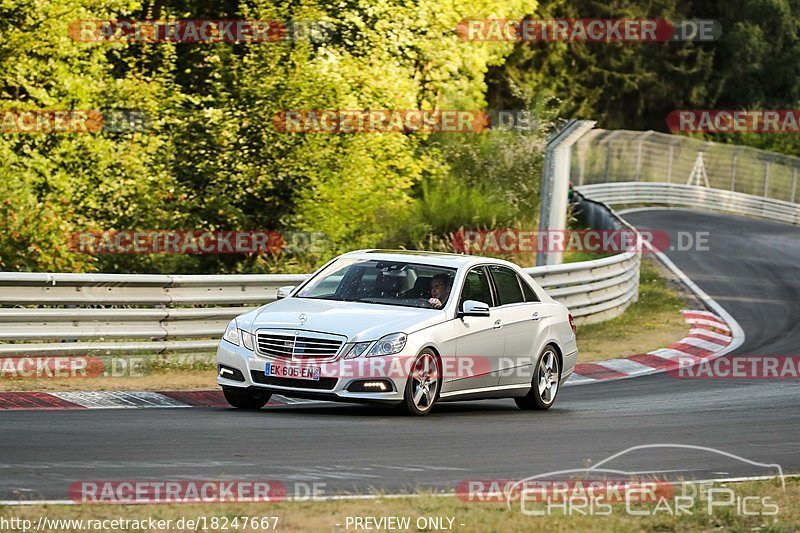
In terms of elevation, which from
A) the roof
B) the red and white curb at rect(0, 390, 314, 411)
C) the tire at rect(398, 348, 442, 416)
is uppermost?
the roof

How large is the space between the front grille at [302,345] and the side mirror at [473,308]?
1.42 m

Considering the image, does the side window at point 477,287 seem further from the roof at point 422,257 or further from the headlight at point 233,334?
the headlight at point 233,334

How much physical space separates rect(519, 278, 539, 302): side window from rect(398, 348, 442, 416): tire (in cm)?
194

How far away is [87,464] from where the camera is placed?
849cm

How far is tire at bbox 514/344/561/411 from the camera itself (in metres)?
13.2

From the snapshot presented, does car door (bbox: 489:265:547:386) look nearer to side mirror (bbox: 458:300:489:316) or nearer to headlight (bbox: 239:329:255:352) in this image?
side mirror (bbox: 458:300:489:316)

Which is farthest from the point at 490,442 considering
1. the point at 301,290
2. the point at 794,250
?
the point at 794,250

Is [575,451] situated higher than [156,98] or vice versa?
[156,98]

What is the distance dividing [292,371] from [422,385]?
3.82ft

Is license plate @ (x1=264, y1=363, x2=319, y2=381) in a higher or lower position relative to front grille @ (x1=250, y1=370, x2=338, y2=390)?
higher

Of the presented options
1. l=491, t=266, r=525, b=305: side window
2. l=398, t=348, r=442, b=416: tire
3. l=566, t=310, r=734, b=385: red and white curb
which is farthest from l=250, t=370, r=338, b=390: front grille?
l=566, t=310, r=734, b=385: red and white curb

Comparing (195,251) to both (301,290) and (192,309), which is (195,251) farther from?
(301,290)

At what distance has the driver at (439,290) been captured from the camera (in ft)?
39.9

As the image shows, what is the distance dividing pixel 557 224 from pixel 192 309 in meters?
7.69
